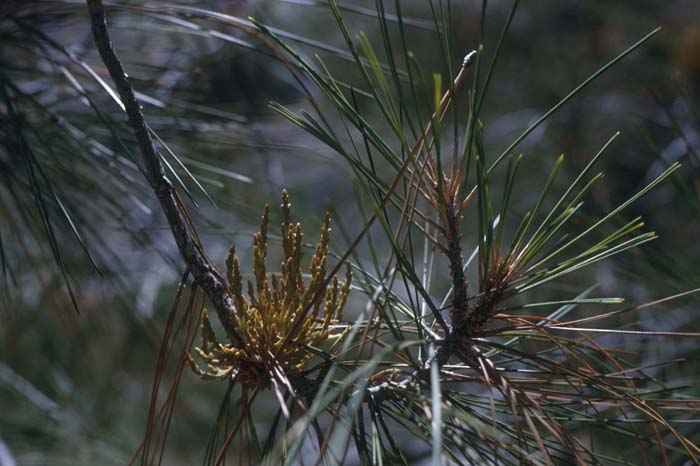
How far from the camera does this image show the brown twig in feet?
1.42

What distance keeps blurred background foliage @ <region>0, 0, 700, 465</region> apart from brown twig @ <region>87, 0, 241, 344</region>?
13 mm

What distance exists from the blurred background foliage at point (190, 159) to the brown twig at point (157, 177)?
0.5 inches

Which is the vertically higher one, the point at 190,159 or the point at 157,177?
the point at 190,159

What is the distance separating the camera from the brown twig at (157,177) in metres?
0.43

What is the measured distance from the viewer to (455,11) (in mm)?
2184

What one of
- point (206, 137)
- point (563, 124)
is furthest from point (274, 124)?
point (563, 124)

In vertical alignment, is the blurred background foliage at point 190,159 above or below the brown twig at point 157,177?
above

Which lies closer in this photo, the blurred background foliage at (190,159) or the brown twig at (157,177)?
the brown twig at (157,177)

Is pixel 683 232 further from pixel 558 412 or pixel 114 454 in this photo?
pixel 114 454

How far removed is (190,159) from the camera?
81 centimetres

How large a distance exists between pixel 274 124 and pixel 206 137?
0.21 metres

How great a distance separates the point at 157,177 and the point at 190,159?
1.22ft

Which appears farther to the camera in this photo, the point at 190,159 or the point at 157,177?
the point at 190,159

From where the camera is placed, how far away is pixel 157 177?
1.45 ft
